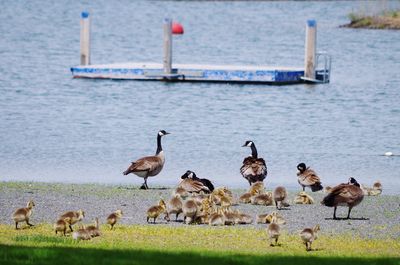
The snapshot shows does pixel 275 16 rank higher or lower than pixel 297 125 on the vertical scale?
higher

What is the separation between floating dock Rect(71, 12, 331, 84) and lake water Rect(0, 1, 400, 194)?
44 centimetres

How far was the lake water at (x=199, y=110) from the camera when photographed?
2856cm

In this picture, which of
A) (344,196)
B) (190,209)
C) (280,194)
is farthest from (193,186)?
(344,196)

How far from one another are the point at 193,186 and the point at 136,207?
4.68ft

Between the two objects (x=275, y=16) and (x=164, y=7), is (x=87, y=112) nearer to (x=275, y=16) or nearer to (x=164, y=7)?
(x=275, y=16)

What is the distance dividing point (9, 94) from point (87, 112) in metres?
6.26

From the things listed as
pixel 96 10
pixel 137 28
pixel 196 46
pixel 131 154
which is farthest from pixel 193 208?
pixel 96 10

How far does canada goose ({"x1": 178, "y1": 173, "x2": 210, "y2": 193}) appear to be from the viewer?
2114 cm

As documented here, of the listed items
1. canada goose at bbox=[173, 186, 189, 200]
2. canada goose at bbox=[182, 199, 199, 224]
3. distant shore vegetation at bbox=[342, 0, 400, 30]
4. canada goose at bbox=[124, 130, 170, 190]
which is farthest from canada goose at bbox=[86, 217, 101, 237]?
distant shore vegetation at bbox=[342, 0, 400, 30]

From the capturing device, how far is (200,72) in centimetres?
4694

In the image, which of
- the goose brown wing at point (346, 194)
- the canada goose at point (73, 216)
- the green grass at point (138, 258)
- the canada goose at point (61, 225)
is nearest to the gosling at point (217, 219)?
the goose brown wing at point (346, 194)

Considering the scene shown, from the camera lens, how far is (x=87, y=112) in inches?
1633

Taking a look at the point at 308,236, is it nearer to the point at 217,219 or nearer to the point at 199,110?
the point at 217,219

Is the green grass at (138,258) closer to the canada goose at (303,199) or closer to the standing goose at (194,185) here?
the canada goose at (303,199)
